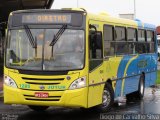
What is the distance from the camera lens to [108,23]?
14398mm

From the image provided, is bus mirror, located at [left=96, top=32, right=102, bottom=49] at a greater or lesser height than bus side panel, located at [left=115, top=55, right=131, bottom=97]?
greater

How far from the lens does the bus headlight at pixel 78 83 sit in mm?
12195

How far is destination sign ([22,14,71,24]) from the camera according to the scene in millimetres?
12656

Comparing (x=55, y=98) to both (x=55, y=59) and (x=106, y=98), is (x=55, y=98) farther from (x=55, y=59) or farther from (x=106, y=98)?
(x=106, y=98)

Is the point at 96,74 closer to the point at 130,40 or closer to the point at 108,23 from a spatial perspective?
the point at 108,23

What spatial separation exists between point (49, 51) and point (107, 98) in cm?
253

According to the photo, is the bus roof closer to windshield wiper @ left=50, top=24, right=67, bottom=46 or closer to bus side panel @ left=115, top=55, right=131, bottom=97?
bus side panel @ left=115, top=55, right=131, bottom=97

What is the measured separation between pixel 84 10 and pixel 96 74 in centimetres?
160

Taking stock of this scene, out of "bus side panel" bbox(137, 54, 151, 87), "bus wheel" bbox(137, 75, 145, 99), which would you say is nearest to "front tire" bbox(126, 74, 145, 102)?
"bus wheel" bbox(137, 75, 145, 99)

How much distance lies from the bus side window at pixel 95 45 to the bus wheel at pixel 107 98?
109 centimetres

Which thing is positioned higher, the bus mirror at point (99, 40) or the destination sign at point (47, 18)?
the destination sign at point (47, 18)

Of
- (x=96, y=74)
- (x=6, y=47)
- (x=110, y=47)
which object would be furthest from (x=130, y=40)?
(x=6, y=47)

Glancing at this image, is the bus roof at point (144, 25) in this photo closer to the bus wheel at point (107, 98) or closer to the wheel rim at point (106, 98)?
the bus wheel at point (107, 98)

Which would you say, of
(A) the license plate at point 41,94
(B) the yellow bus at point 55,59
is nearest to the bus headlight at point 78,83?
(B) the yellow bus at point 55,59
